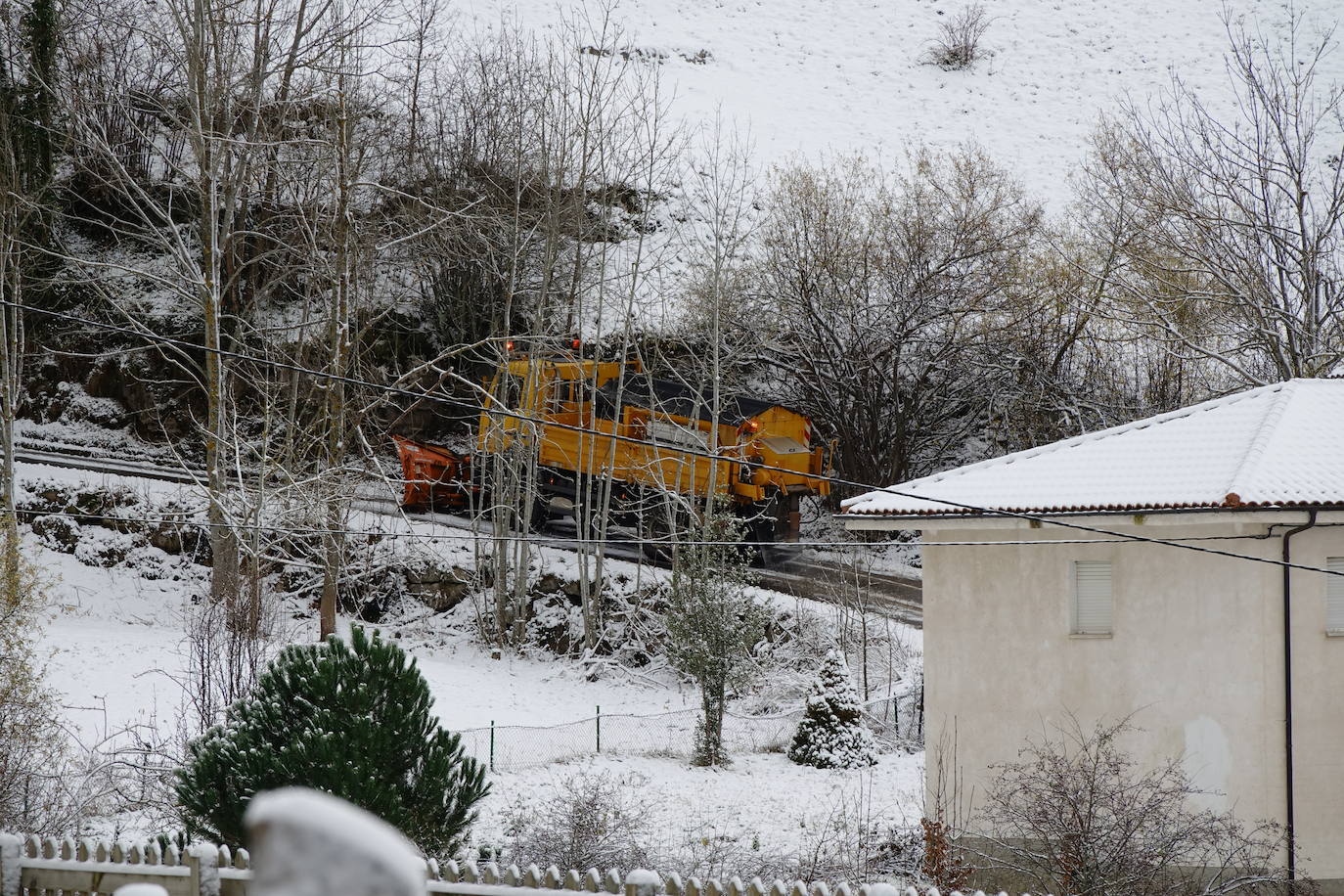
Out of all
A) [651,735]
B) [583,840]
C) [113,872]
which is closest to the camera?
[113,872]

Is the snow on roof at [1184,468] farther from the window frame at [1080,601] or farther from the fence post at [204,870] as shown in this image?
the fence post at [204,870]

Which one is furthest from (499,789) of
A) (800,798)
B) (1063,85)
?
(1063,85)

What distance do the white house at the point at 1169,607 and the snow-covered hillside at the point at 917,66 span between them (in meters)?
29.7

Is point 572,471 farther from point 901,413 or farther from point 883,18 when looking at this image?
point 883,18

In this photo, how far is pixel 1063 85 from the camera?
171ft

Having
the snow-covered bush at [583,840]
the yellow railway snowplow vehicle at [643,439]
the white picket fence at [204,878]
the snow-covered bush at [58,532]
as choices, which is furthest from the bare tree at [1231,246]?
the snow-covered bush at [58,532]

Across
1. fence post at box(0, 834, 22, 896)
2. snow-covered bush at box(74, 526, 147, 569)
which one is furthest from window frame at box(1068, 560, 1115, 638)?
snow-covered bush at box(74, 526, 147, 569)

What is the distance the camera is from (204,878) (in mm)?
6863

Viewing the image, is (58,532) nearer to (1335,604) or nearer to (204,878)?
(204,878)

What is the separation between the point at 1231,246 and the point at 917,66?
31.6 meters

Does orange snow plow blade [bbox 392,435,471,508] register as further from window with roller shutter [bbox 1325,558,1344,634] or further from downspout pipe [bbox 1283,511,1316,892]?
window with roller shutter [bbox 1325,558,1344,634]

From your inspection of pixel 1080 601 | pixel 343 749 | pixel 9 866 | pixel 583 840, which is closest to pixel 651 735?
pixel 583 840

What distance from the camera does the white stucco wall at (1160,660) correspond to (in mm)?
12000

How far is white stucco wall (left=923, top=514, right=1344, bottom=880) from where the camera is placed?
12000mm
